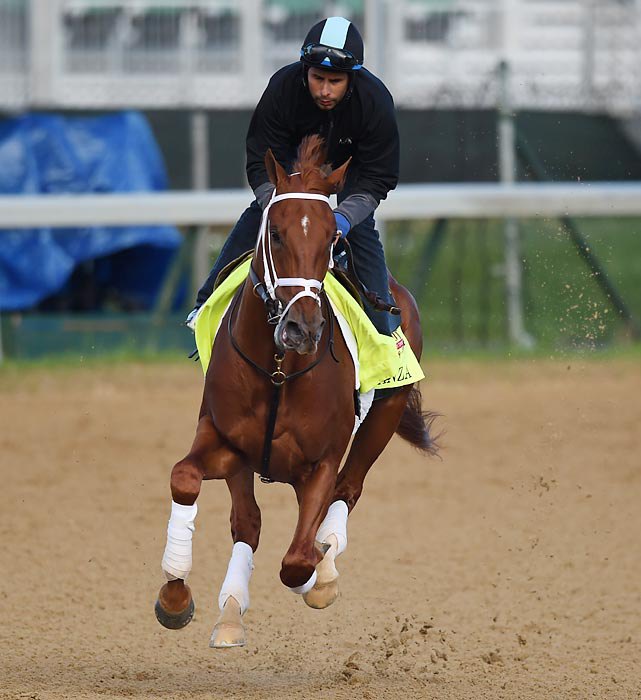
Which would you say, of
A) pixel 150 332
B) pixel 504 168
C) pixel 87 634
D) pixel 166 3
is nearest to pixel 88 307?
pixel 150 332

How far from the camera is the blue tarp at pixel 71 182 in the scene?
1305cm

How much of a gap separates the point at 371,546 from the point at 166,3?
324 inches

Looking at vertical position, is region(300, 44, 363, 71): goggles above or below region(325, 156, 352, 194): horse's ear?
above

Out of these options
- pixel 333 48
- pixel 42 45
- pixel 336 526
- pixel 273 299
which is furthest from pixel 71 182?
pixel 273 299

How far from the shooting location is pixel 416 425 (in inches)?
268

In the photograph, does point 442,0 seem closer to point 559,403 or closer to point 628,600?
point 559,403

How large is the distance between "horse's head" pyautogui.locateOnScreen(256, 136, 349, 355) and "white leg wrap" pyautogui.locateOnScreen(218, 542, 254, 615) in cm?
110

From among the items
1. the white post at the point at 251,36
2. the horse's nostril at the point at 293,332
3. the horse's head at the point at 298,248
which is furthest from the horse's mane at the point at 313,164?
the white post at the point at 251,36

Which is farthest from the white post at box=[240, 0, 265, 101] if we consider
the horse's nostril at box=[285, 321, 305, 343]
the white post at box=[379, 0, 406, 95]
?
the horse's nostril at box=[285, 321, 305, 343]

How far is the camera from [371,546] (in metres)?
8.05

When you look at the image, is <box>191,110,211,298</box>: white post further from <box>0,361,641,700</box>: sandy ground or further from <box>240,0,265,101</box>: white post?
<box>0,361,641,700</box>: sandy ground

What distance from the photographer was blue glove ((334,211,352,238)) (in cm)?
509

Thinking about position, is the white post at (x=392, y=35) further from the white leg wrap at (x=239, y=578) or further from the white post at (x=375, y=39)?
the white leg wrap at (x=239, y=578)

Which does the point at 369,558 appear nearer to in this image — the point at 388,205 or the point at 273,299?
the point at 273,299
